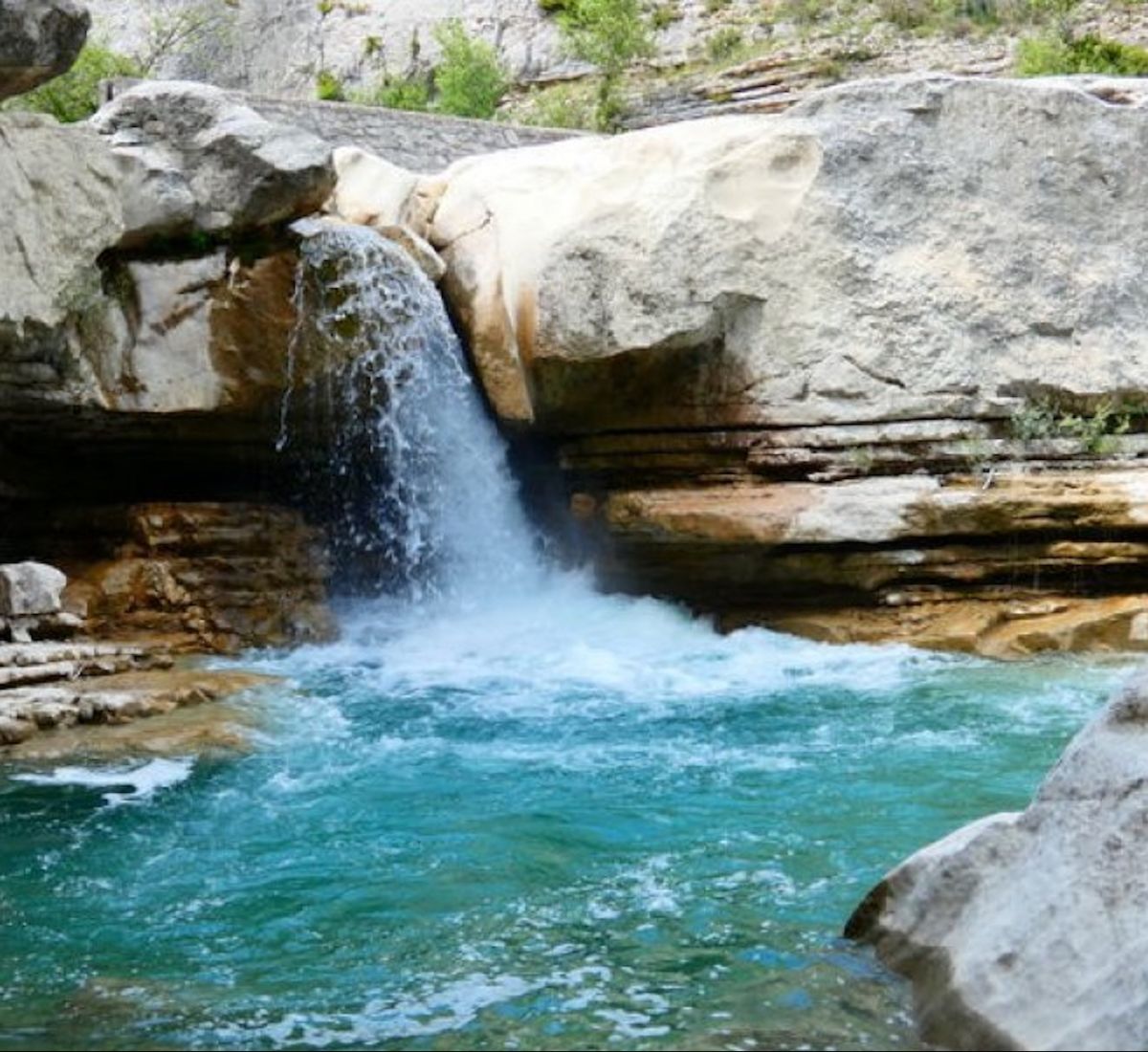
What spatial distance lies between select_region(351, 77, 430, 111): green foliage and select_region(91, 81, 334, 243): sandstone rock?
80.9ft

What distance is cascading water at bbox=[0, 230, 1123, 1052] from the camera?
444 cm

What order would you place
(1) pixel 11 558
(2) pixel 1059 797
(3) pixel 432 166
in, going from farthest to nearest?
(3) pixel 432 166, (1) pixel 11 558, (2) pixel 1059 797

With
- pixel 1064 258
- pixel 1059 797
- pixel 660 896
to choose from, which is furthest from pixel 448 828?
pixel 1064 258

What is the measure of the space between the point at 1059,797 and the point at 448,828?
3418mm

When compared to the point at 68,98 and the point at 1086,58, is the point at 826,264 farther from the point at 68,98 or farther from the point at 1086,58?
the point at 1086,58

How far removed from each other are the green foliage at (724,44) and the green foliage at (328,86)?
10958 millimetres

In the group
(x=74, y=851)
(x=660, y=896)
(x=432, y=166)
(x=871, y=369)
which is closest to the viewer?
(x=660, y=896)

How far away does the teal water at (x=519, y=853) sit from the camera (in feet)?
14.4

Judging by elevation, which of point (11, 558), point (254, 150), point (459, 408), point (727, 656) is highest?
point (254, 150)

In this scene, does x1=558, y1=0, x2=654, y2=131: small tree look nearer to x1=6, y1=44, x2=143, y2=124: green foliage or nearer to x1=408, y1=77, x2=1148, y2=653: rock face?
x1=6, y1=44, x2=143, y2=124: green foliage

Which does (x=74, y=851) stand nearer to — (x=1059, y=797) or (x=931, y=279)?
(x=1059, y=797)

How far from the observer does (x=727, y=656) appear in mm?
11742

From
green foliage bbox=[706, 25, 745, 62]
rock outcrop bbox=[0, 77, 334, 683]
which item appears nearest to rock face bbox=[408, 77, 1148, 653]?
rock outcrop bbox=[0, 77, 334, 683]

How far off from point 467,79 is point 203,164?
82.2 feet
